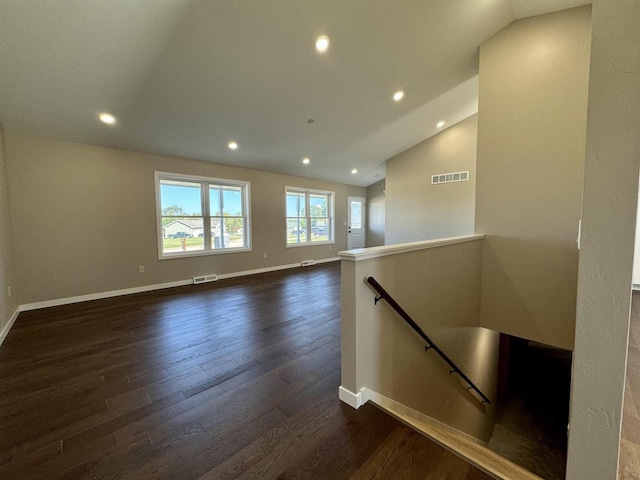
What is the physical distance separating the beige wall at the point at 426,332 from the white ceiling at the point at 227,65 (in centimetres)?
260

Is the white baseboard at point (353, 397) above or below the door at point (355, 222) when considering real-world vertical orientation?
below

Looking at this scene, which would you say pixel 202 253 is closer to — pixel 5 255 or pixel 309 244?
pixel 5 255

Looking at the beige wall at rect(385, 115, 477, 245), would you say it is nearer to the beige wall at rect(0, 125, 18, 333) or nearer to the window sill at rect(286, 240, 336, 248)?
the window sill at rect(286, 240, 336, 248)

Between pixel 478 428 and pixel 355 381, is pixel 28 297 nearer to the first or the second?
pixel 355 381

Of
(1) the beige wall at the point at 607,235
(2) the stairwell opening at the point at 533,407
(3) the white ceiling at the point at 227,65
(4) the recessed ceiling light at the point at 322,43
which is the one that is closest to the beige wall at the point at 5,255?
(3) the white ceiling at the point at 227,65

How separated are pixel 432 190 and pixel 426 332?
471cm

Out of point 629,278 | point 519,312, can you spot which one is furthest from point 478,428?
point 629,278

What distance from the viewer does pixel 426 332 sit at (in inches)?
103

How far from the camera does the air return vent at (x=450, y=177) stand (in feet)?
19.5

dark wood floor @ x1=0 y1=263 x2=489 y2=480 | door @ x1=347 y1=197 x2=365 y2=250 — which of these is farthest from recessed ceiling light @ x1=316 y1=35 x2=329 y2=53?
door @ x1=347 y1=197 x2=365 y2=250

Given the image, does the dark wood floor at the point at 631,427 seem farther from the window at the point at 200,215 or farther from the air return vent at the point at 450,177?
the window at the point at 200,215

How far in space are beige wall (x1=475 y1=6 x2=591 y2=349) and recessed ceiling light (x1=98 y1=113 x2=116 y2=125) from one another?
5054 millimetres

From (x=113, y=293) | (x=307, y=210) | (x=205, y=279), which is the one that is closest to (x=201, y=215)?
(x=205, y=279)

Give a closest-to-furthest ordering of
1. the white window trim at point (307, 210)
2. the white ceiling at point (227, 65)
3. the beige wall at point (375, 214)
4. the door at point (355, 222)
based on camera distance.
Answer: the white ceiling at point (227, 65) → the white window trim at point (307, 210) → the door at point (355, 222) → the beige wall at point (375, 214)
